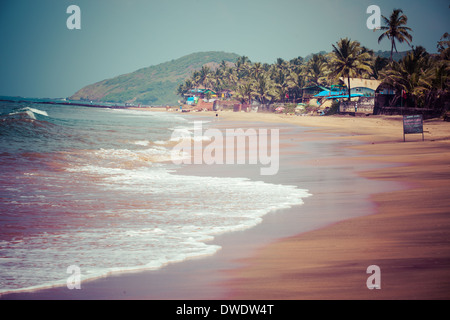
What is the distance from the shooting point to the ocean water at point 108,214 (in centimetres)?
501

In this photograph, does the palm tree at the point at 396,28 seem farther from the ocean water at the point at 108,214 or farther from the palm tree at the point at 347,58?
the ocean water at the point at 108,214

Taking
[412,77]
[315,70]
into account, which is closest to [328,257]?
[412,77]

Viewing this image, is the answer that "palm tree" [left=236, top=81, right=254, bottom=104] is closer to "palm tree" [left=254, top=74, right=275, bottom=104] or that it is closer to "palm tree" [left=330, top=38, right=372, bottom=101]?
"palm tree" [left=254, top=74, right=275, bottom=104]

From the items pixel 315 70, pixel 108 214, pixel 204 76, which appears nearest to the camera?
pixel 108 214

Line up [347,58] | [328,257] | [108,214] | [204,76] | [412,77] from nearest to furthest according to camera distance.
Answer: [328,257]
[108,214]
[412,77]
[347,58]
[204,76]

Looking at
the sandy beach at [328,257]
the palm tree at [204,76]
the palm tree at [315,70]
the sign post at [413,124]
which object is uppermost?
the palm tree at [204,76]

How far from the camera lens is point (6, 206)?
7648mm

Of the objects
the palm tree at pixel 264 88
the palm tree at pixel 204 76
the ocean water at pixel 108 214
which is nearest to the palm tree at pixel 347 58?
the palm tree at pixel 264 88

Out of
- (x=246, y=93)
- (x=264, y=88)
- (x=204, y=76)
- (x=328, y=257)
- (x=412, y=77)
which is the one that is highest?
(x=204, y=76)

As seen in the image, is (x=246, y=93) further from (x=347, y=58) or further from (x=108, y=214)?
(x=108, y=214)

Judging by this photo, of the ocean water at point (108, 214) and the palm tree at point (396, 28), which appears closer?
the ocean water at point (108, 214)

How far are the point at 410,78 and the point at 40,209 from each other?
4132 centimetres

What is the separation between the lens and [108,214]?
730 cm
